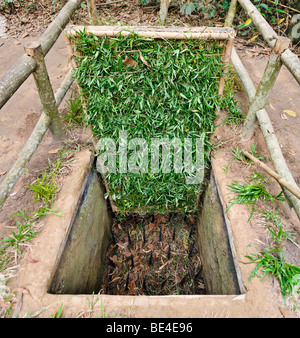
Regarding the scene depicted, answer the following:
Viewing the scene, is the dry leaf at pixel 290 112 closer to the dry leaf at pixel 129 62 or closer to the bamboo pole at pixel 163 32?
the bamboo pole at pixel 163 32

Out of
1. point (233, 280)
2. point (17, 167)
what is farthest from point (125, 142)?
point (233, 280)

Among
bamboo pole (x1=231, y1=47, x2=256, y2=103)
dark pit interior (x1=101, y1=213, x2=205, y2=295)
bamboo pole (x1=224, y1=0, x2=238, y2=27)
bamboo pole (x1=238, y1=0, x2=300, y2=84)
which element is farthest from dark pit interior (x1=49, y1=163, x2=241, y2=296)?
bamboo pole (x1=224, y1=0, x2=238, y2=27)

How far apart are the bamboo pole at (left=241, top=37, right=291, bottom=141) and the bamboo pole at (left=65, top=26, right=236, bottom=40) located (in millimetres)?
366

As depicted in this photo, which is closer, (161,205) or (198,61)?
(198,61)

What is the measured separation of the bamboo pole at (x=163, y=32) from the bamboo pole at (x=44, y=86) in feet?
0.94

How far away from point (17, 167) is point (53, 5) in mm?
4696

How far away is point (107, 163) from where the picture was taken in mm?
2510

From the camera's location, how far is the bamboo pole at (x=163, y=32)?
5.89 feet

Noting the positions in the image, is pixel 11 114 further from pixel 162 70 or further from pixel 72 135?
pixel 162 70

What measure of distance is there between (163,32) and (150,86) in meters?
0.39

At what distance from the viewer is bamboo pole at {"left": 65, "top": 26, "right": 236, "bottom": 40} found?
5.89 feet

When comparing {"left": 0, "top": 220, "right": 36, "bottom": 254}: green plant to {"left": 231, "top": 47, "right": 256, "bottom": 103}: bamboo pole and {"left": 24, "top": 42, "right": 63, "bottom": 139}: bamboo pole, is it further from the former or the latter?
{"left": 231, "top": 47, "right": 256, "bottom": 103}: bamboo pole

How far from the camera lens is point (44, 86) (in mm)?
2096
